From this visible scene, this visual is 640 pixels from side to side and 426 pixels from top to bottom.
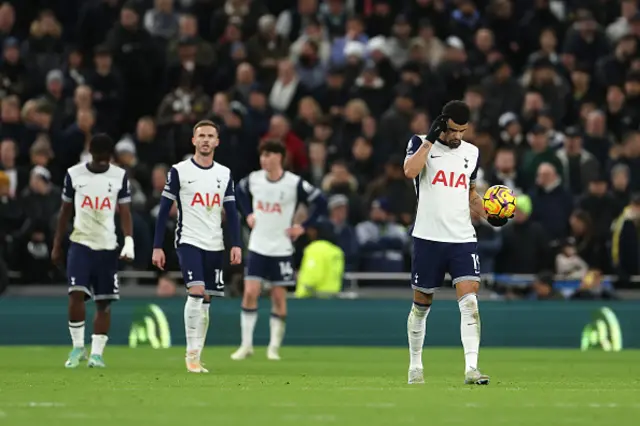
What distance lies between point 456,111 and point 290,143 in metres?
11.5

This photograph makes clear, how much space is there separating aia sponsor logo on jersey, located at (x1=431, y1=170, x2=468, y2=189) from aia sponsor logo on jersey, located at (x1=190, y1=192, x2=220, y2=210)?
345 cm

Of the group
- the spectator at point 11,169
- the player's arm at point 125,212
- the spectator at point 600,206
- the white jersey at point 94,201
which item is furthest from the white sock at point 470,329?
the spectator at point 11,169

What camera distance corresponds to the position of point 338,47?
27406 mm

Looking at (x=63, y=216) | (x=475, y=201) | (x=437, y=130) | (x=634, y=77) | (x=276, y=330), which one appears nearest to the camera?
(x=437, y=130)

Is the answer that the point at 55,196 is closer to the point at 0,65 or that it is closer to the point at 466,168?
the point at 0,65

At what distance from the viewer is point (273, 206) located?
20000mm

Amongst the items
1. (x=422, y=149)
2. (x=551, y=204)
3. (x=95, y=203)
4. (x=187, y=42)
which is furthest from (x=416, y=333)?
(x=187, y=42)

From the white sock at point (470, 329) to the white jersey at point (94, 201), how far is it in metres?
5.20

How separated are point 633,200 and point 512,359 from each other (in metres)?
4.70

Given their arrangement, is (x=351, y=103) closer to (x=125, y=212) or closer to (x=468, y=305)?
(x=125, y=212)

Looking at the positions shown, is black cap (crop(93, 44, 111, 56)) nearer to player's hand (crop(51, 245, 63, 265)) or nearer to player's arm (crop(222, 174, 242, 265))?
player's hand (crop(51, 245, 63, 265))

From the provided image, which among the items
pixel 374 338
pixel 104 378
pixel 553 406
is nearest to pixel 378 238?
pixel 374 338

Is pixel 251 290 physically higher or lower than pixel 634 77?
lower

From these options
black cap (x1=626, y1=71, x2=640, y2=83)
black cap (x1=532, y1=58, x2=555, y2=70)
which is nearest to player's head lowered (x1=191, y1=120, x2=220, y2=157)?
black cap (x1=532, y1=58, x2=555, y2=70)
